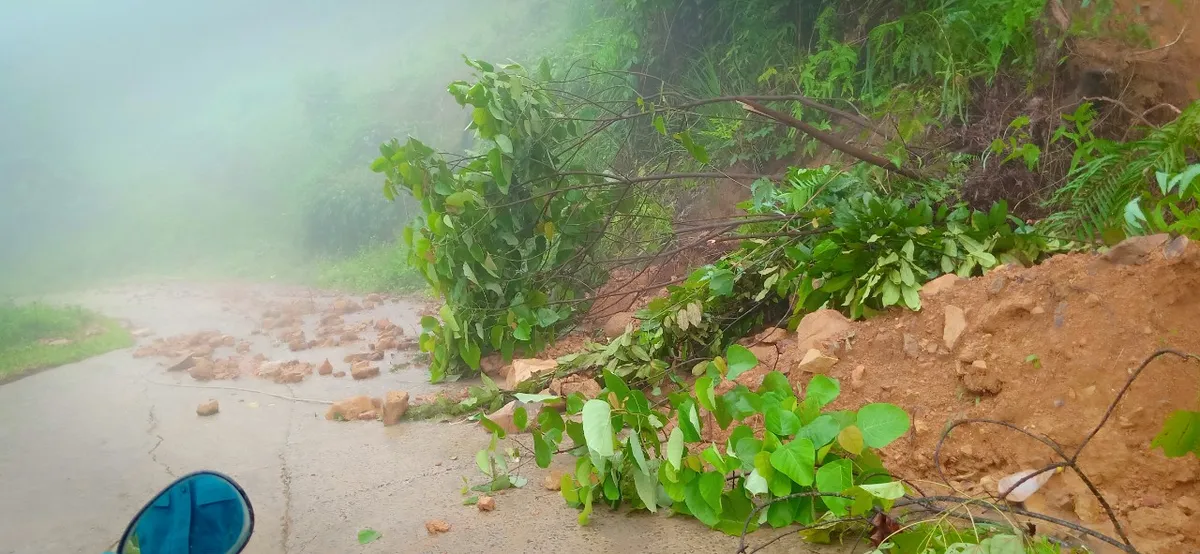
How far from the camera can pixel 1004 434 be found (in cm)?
136

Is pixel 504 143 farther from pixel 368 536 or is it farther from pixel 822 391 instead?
pixel 822 391

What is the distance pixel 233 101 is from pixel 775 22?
305 centimetres

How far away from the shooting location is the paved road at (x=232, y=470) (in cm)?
126

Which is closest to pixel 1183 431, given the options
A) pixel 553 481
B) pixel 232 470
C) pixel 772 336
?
pixel 553 481

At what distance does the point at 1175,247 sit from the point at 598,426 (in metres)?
1.18

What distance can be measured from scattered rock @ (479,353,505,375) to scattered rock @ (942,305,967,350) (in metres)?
1.92

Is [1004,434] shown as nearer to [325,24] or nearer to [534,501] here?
[534,501]

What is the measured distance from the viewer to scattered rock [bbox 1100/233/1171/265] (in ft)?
4.52

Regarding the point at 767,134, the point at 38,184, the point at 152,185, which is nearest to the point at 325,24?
the point at 152,185

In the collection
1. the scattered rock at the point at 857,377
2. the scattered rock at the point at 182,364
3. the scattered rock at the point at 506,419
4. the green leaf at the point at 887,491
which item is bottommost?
the scattered rock at the point at 506,419

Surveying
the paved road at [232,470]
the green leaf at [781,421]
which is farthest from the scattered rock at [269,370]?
the green leaf at [781,421]

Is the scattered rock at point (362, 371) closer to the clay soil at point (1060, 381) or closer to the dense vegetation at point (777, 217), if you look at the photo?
the dense vegetation at point (777, 217)

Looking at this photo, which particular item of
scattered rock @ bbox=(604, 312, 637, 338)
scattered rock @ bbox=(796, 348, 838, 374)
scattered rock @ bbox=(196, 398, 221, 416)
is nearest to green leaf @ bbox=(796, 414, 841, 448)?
scattered rock @ bbox=(796, 348, 838, 374)

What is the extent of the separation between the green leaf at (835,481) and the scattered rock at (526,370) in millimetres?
1499
